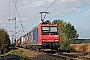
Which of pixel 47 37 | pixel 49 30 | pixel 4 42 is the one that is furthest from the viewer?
pixel 4 42

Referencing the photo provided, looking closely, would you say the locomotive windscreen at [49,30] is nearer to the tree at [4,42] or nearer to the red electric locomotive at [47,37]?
the red electric locomotive at [47,37]

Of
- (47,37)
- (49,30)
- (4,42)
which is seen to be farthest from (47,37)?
(4,42)

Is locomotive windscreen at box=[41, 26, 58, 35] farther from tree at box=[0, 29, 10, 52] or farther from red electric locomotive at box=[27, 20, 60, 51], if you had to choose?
tree at box=[0, 29, 10, 52]

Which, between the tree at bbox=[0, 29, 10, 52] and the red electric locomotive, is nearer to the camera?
the red electric locomotive

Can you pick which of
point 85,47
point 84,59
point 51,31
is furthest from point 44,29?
point 85,47

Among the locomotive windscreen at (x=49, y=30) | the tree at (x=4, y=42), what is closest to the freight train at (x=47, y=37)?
the locomotive windscreen at (x=49, y=30)

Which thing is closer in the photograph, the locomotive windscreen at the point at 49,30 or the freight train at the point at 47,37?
the freight train at the point at 47,37

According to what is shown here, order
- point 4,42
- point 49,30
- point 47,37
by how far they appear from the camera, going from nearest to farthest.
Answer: point 47,37 < point 49,30 < point 4,42

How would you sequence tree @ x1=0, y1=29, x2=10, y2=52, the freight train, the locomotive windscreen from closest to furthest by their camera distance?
the freight train
the locomotive windscreen
tree @ x1=0, y1=29, x2=10, y2=52

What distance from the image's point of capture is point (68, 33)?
106312 mm

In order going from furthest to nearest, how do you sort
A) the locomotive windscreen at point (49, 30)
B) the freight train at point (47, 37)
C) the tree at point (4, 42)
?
the tree at point (4, 42)
the locomotive windscreen at point (49, 30)
the freight train at point (47, 37)

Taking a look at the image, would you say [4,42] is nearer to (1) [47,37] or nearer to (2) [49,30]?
(2) [49,30]

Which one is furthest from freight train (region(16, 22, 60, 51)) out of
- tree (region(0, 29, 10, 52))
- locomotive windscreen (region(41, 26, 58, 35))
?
tree (region(0, 29, 10, 52))

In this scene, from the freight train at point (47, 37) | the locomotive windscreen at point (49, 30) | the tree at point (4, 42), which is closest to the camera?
the freight train at point (47, 37)
